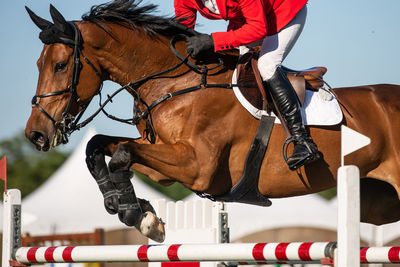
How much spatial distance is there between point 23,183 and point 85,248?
156 feet

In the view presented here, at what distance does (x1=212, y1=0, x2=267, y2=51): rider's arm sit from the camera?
418cm

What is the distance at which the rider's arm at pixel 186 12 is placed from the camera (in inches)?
187

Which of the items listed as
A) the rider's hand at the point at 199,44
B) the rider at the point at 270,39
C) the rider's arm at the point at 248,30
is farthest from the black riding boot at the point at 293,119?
the rider's hand at the point at 199,44

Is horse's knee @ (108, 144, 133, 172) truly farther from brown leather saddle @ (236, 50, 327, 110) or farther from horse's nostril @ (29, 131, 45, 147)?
brown leather saddle @ (236, 50, 327, 110)

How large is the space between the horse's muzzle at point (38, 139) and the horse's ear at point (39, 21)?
2.50 ft

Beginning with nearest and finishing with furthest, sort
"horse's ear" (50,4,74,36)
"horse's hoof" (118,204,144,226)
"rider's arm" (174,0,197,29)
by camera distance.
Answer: "horse's hoof" (118,204,144,226)
"horse's ear" (50,4,74,36)
"rider's arm" (174,0,197,29)

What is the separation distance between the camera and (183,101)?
4.33 m

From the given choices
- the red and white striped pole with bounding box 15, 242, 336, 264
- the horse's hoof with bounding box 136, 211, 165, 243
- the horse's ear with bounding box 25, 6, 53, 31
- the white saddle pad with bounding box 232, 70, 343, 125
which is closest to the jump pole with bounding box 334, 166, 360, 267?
the red and white striped pole with bounding box 15, 242, 336, 264

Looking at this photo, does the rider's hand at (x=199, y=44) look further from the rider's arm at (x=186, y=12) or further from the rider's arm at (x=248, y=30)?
the rider's arm at (x=186, y=12)

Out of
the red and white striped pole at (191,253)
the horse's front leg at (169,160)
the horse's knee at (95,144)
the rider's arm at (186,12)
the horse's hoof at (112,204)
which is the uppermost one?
the rider's arm at (186,12)

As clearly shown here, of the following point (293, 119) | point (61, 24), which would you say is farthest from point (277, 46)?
point (61, 24)

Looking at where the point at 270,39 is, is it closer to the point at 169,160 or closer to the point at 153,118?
the point at 153,118

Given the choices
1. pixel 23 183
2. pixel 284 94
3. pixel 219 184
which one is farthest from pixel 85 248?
pixel 23 183

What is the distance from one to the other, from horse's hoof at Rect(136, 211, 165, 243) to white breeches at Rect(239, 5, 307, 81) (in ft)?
3.90
